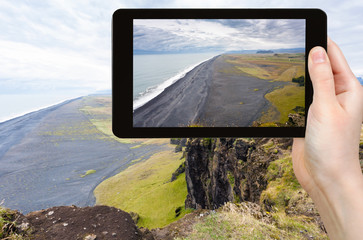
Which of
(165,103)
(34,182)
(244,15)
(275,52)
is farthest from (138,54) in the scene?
(34,182)

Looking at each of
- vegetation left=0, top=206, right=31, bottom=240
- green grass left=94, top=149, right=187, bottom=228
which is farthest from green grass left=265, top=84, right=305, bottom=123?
green grass left=94, top=149, right=187, bottom=228

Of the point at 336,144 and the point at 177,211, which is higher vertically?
the point at 336,144

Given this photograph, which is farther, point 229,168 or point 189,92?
point 229,168

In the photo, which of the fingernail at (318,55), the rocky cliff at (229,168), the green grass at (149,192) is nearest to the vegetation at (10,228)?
the fingernail at (318,55)

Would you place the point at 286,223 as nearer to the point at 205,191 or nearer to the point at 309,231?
the point at 309,231

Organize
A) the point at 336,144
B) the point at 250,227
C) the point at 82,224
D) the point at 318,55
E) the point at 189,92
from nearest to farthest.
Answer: the point at 336,144
the point at 318,55
the point at 82,224
the point at 189,92
the point at 250,227

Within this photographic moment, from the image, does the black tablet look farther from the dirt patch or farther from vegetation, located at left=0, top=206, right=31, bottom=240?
vegetation, located at left=0, top=206, right=31, bottom=240

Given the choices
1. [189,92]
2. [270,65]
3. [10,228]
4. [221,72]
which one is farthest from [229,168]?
[10,228]

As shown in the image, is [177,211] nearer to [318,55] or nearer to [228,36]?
[228,36]
